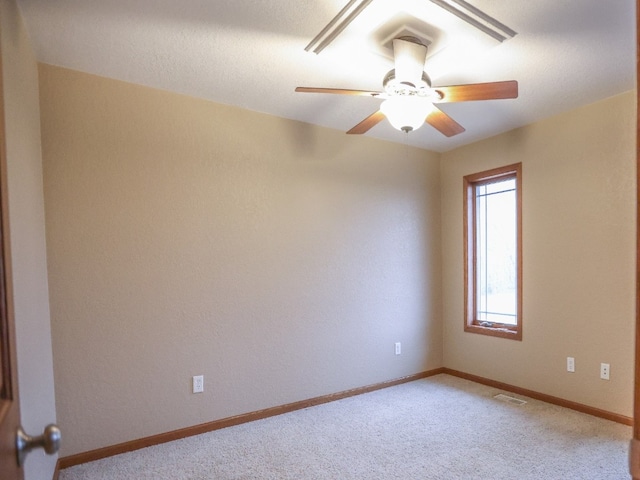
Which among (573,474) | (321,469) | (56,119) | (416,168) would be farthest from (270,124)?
(573,474)

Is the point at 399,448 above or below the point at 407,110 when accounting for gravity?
below

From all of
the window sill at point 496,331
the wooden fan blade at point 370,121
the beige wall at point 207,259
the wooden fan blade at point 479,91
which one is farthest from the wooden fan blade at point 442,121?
the window sill at point 496,331

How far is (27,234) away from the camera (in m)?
1.74

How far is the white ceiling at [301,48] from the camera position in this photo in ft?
5.76

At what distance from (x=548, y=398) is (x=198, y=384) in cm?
290

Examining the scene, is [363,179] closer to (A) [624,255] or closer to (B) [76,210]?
(A) [624,255]

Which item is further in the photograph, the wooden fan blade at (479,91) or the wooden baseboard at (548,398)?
the wooden baseboard at (548,398)

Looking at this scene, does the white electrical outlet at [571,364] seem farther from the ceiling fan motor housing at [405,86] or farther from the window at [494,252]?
the ceiling fan motor housing at [405,86]

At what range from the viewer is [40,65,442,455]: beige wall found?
227 centimetres

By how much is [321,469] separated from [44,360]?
1673 millimetres

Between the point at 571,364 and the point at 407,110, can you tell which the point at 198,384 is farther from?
the point at 571,364

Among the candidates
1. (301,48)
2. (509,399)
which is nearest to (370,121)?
(301,48)

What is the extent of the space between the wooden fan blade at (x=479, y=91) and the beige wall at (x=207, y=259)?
150cm

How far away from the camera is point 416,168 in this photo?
396cm
